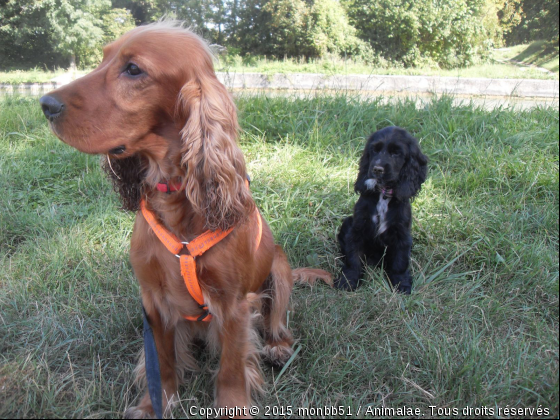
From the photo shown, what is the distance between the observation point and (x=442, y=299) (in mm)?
2328

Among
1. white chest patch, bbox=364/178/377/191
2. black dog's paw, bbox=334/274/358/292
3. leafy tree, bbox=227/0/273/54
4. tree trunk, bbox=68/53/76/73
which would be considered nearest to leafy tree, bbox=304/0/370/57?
leafy tree, bbox=227/0/273/54

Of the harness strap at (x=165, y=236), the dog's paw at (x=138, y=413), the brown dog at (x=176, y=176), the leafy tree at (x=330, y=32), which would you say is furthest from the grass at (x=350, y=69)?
the dog's paw at (x=138, y=413)

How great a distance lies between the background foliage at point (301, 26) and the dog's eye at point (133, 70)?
9.00 feet

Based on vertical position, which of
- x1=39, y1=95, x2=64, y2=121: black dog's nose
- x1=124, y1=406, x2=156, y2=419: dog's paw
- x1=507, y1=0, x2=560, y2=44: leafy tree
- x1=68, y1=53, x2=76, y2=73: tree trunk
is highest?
x1=507, y1=0, x2=560, y2=44: leafy tree

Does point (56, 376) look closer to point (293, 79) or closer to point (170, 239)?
point (170, 239)

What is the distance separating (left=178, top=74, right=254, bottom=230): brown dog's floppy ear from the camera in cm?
142

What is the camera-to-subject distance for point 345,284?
265 cm

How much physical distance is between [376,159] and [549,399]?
1.73 m

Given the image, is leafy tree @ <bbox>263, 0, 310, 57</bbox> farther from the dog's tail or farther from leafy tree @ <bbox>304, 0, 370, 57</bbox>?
the dog's tail

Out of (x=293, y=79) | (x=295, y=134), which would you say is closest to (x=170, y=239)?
(x=295, y=134)

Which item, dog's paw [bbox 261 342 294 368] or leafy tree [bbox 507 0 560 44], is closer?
dog's paw [bbox 261 342 294 368]

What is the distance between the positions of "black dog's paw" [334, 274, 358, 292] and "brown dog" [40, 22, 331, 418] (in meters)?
0.93

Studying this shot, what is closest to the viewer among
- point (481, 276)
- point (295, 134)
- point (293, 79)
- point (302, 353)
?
point (302, 353)

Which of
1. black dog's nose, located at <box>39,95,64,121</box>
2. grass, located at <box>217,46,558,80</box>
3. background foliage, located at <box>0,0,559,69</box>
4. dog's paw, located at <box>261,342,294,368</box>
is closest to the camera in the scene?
black dog's nose, located at <box>39,95,64,121</box>
